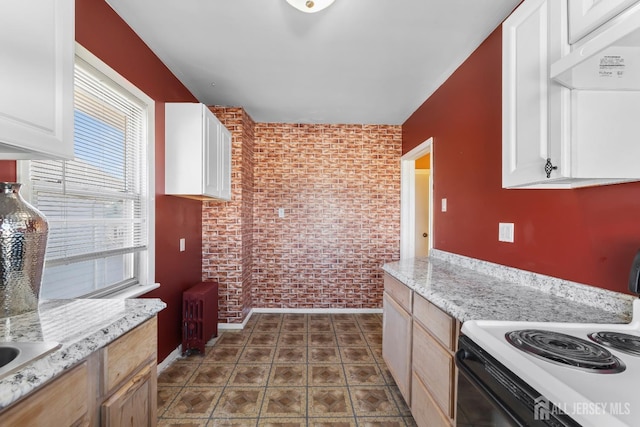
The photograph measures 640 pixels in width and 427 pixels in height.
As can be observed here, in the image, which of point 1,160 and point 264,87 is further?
point 264,87

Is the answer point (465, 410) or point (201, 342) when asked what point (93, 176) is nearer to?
point (201, 342)

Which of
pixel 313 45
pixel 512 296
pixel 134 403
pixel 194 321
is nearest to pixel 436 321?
pixel 512 296

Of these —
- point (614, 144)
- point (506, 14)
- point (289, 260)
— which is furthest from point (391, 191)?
point (614, 144)

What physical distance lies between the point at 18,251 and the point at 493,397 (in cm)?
154

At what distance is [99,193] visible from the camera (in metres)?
1.67

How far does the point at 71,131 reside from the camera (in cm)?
107

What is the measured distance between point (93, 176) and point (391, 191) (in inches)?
122

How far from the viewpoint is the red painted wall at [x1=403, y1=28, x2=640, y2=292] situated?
120 centimetres

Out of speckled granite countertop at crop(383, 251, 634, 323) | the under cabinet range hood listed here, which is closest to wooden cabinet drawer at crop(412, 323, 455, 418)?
speckled granite countertop at crop(383, 251, 634, 323)

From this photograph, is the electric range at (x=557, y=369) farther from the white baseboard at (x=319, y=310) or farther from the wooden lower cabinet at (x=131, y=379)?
the white baseboard at (x=319, y=310)

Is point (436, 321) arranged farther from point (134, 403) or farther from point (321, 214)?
point (321, 214)

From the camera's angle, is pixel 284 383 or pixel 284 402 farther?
pixel 284 383

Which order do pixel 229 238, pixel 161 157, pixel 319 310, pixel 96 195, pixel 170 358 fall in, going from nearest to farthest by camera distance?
pixel 96 195, pixel 161 157, pixel 170 358, pixel 229 238, pixel 319 310

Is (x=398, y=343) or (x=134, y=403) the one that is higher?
(x=134, y=403)
